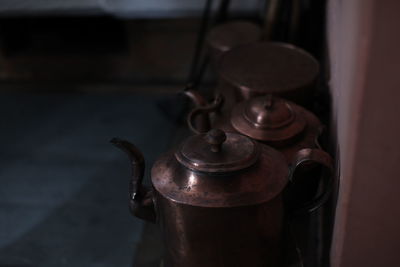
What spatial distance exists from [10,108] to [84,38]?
2.65ft

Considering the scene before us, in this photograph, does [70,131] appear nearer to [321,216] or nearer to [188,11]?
[188,11]

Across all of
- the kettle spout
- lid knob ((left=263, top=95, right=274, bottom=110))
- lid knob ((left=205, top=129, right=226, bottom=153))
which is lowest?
the kettle spout

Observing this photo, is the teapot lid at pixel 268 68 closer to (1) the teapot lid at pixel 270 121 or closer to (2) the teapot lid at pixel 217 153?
(1) the teapot lid at pixel 270 121

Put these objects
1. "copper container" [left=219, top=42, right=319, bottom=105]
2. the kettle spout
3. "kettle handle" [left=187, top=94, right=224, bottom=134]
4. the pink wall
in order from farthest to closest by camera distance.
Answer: "copper container" [left=219, top=42, right=319, bottom=105]
"kettle handle" [left=187, top=94, right=224, bottom=134]
the kettle spout
the pink wall

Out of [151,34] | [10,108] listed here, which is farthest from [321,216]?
[10,108]

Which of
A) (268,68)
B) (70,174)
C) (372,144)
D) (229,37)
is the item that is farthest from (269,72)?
(70,174)

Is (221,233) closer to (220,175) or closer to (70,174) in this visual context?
(220,175)

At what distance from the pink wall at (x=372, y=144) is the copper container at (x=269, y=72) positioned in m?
0.61

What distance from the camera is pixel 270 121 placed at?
1310 mm

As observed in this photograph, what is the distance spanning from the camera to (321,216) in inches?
61.5

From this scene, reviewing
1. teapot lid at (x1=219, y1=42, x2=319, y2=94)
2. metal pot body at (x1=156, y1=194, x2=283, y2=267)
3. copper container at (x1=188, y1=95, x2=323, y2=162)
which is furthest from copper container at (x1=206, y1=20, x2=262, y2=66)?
metal pot body at (x1=156, y1=194, x2=283, y2=267)

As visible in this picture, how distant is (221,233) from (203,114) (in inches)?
20.2

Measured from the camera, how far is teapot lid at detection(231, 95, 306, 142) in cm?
130

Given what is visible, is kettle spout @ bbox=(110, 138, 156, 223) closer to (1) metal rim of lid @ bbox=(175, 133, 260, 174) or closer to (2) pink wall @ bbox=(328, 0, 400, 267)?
(1) metal rim of lid @ bbox=(175, 133, 260, 174)
